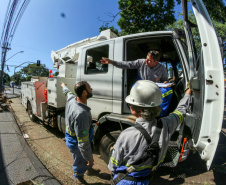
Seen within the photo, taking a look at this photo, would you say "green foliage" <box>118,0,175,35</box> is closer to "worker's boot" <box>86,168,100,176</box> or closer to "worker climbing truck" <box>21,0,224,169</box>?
"worker climbing truck" <box>21,0,224,169</box>

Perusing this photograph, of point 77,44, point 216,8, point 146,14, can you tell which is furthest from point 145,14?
point 77,44

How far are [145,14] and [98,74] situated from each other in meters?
5.79

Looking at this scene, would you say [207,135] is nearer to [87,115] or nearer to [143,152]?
[143,152]

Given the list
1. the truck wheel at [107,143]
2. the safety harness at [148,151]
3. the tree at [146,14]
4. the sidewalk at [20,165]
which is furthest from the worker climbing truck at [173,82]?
the tree at [146,14]

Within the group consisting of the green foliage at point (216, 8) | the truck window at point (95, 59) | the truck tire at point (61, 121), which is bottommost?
the truck tire at point (61, 121)

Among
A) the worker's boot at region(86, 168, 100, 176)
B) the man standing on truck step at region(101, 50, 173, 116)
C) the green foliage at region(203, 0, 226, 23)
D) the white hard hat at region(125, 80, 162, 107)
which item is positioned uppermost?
the green foliage at region(203, 0, 226, 23)

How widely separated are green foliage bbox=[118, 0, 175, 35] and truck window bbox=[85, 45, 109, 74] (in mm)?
4884

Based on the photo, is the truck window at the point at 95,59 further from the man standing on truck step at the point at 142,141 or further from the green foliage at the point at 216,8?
the green foliage at the point at 216,8

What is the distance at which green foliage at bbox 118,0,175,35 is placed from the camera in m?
6.86

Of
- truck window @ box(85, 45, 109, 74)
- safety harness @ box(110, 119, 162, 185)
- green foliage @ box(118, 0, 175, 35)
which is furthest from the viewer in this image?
green foliage @ box(118, 0, 175, 35)

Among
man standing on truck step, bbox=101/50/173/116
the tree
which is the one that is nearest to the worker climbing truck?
man standing on truck step, bbox=101/50/173/116

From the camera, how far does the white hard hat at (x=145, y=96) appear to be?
1.20 m

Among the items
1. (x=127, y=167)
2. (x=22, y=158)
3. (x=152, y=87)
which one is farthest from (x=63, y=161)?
(x=152, y=87)

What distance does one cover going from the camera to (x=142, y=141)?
1121 millimetres
